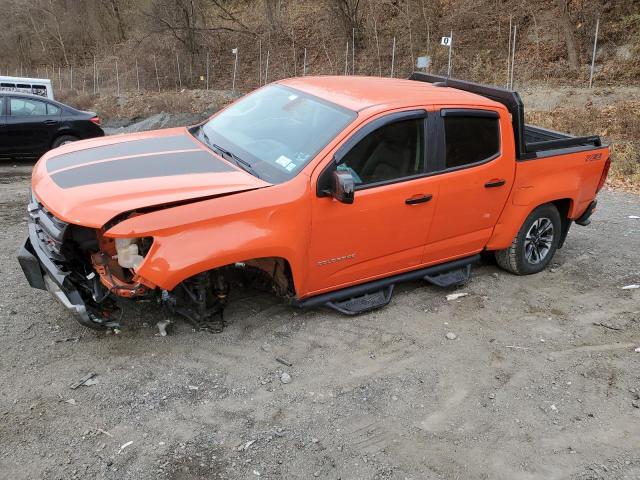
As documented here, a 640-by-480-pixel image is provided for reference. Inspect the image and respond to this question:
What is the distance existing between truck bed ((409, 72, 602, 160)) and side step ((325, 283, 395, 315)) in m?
1.75

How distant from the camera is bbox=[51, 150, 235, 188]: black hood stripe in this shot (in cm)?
365

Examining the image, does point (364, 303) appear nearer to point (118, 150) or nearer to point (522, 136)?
point (522, 136)

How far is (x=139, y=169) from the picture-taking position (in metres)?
3.77

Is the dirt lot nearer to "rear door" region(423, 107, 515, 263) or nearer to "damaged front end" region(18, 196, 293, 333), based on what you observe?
A: "damaged front end" region(18, 196, 293, 333)

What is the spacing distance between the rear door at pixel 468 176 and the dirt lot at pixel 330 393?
0.58 meters

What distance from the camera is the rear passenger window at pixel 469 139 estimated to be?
4484 millimetres

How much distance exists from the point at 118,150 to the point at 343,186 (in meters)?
1.80

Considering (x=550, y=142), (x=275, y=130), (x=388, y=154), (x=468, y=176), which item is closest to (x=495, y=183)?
(x=468, y=176)

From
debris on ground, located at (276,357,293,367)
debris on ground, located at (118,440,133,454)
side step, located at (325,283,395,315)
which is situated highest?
side step, located at (325,283,395,315)

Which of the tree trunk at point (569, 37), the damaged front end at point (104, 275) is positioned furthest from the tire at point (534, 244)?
the tree trunk at point (569, 37)

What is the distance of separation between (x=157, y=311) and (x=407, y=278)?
2.07 m

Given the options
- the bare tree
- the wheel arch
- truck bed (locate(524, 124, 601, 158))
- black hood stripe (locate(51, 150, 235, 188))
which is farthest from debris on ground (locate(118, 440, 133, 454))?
the bare tree

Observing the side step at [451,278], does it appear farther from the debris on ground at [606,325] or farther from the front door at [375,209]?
the debris on ground at [606,325]

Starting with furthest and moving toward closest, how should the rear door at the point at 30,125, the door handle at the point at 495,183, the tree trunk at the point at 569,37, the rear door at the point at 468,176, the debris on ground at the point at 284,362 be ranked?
the tree trunk at the point at 569,37 < the rear door at the point at 30,125 < the door handle at the point at 495,183 < the rear door at the point at 468,176 < the debris on ground at the point at 284,362
